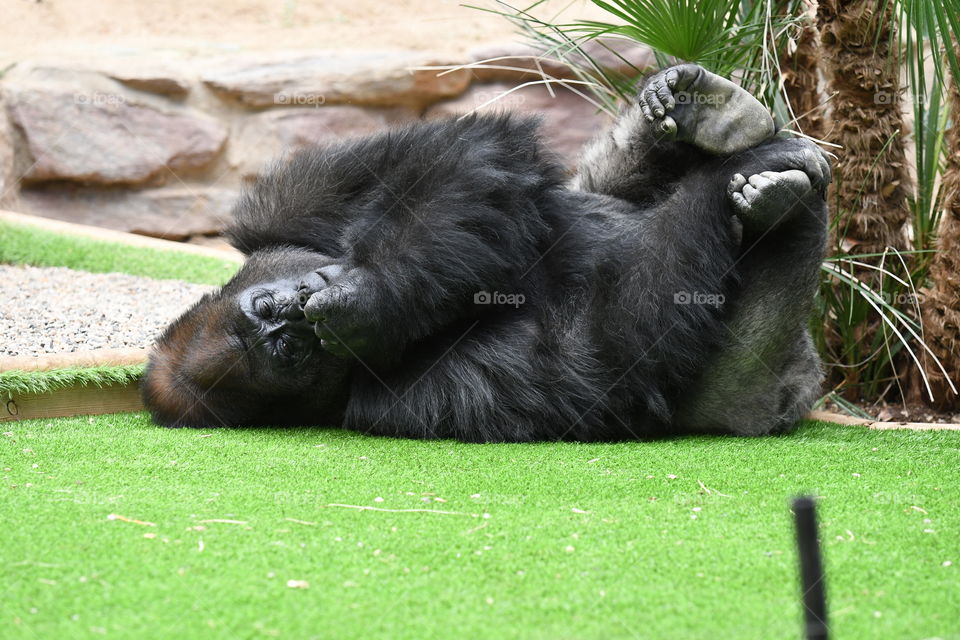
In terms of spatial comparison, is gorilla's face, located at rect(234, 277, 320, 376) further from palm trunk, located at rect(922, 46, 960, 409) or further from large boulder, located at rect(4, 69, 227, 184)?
large boulder, located at rect(4, 69, 227, 184)

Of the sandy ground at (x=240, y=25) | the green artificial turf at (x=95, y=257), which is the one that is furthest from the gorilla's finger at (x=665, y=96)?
the sandy ground at (x=240, y=25)

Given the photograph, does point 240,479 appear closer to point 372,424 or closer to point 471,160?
point 372,424

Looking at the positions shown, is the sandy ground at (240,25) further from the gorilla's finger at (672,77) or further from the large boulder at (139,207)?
the gorilla's finger at (672,77)

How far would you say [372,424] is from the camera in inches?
134

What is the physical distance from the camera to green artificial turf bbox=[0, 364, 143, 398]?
3500 millimetres

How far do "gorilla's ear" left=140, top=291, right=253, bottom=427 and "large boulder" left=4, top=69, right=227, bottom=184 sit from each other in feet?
16.6

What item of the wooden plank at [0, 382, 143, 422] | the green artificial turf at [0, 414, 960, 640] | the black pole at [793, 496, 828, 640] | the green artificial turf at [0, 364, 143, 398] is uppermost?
the black pole at [793, 496, 828, 640]

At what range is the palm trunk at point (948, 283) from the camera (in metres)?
3.82

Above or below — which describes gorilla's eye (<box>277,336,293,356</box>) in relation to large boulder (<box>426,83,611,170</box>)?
below

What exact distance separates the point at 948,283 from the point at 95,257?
4.53 metres

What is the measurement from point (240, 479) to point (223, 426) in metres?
0.88

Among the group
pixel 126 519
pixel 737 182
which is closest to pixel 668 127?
pixel 737 182

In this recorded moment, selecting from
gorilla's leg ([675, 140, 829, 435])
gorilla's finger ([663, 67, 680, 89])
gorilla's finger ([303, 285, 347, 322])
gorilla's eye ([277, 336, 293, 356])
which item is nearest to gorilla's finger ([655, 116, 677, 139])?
gorilla's finger ([663, 67, 680, 89])

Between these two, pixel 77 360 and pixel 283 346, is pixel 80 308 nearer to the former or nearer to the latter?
pixel 77 360
